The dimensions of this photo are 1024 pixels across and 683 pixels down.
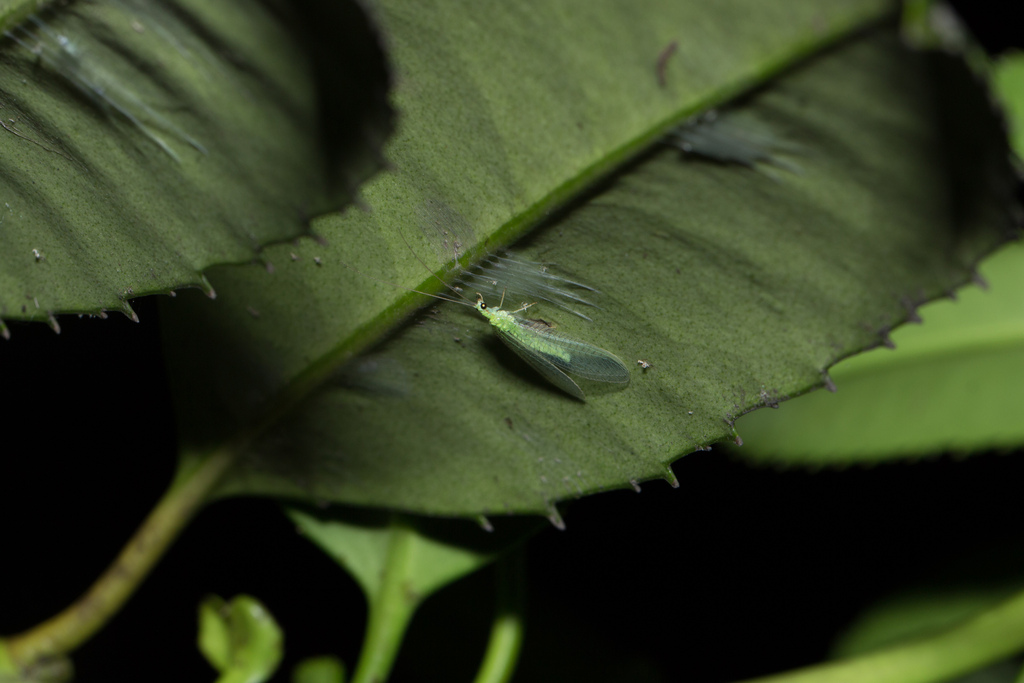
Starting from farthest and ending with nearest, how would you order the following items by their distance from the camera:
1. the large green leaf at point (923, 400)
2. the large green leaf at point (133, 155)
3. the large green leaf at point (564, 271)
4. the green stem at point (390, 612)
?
the large green leaf at point (923, 400), the green stem at point (390, 612), the large green leaf at point (564, 271), the large green leaf at point (133, 155)

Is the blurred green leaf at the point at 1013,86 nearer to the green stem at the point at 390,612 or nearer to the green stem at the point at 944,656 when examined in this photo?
the green stem at the point at 944,656

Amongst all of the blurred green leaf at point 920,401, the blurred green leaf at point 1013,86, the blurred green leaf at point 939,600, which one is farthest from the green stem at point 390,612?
the blurred green leaf at point 1013,86

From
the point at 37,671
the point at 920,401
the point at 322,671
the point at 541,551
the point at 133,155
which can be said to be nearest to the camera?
the point at 133,155

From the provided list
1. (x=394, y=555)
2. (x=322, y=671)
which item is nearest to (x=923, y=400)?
(x=394, y=555)

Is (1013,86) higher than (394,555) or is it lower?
higher

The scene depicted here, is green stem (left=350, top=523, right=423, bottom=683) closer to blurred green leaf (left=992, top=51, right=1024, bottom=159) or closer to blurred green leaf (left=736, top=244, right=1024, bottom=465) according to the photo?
blurred green leaf (left=736, top=244, right=1024, bottom=465)

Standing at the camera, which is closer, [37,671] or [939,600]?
[37,671]

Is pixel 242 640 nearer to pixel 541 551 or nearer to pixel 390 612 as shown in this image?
Answer: pixel 390 612
